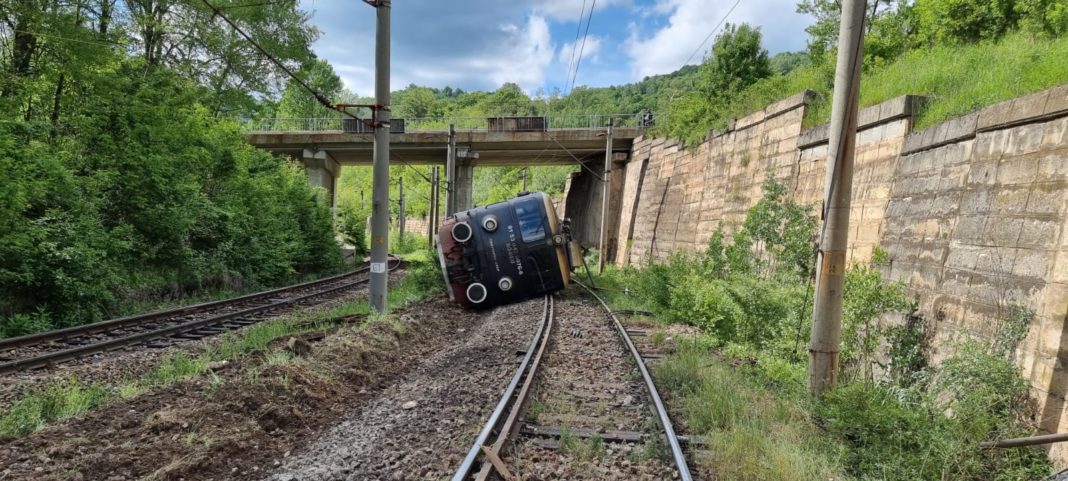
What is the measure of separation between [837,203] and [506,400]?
4.01 metres

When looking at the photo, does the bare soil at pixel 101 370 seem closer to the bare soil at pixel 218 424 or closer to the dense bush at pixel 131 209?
the bare soil at pixel 218 424

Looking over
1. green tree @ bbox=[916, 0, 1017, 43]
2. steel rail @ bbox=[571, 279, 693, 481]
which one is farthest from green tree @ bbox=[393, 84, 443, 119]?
steel rail @ bbox=[571, 279, 693, 481]

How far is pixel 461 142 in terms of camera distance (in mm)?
31250

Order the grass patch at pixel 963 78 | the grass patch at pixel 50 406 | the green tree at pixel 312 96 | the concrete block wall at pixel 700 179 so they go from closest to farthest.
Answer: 1. the grass patch at pixel 50 406
2. the grass patch at pixel 963 78
3. the concrete block wall at pixel 700 179
4. the green tree at pixel 312 96

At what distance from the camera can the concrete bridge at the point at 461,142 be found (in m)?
30.2

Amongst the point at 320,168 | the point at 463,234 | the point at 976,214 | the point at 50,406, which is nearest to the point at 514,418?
the point at 50,406

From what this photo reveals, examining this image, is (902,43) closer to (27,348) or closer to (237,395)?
(237,395)

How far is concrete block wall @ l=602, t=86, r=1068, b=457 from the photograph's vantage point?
5.24 m

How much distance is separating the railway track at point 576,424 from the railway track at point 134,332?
608 centimetres

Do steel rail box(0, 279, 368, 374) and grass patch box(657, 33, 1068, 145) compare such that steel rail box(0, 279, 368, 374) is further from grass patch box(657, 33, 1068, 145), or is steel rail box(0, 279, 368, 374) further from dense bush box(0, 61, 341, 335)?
grass patch box(657, 33, 1068, 145)

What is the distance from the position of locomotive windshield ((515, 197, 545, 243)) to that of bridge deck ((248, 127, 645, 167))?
14916 millimetres

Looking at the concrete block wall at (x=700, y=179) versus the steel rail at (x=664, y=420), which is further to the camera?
the concrete block wall at (x=700, y=179)

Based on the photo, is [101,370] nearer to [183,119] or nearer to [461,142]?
[183,119]

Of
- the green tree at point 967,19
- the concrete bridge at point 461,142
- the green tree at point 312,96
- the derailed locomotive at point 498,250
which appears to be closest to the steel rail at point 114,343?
the derailed locomotive at point 498,250
